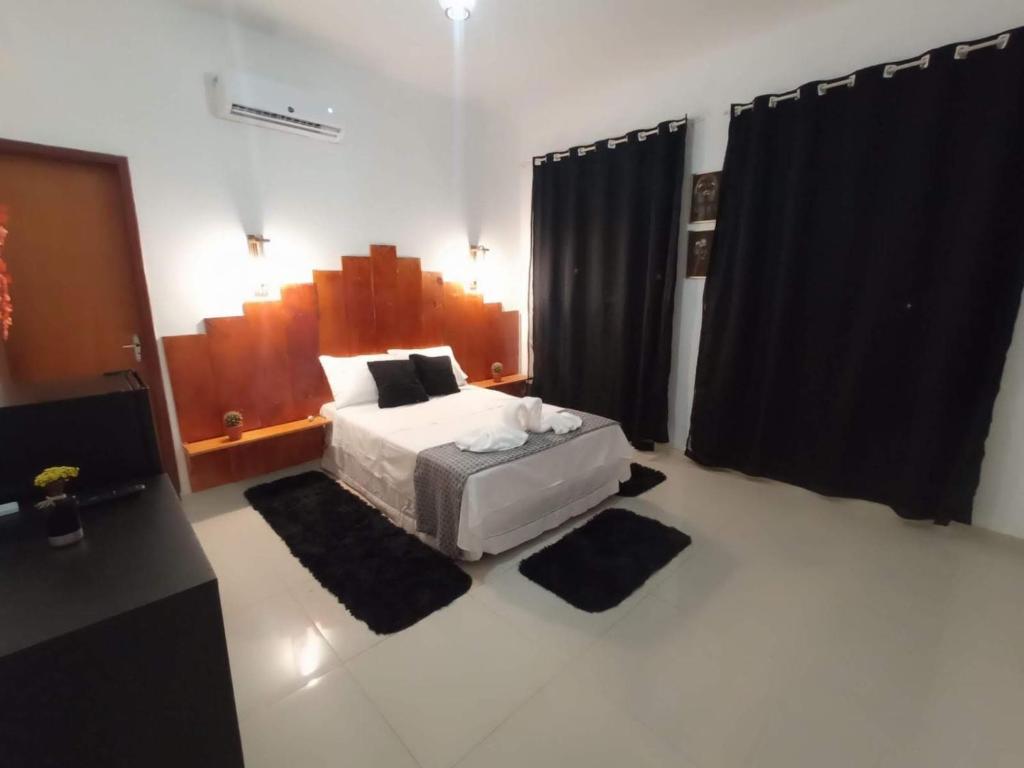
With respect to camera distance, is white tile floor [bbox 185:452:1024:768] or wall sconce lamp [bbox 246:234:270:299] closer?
white tile floor [bbox 185:452:1024:768]

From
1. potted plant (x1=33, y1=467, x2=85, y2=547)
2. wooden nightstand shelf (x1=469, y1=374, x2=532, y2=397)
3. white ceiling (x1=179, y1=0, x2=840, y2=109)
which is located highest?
white ceiling (x1=179, y1=0, x2=840, y2=109)

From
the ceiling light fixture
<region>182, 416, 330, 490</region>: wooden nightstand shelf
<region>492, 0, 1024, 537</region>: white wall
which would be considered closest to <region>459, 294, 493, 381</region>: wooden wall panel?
<region>492, 0, 1024, 537</region>: white wall

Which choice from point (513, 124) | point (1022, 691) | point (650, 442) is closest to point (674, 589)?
point (1022, 691)

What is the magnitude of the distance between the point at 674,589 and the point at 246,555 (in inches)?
83.3

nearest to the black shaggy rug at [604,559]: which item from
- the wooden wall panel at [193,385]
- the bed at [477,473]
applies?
the bed at [477,473]

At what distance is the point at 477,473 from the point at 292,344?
1899 mm

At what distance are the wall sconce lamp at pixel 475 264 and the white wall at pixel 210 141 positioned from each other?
0.45 m

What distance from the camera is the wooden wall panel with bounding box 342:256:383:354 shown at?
11.2 ft

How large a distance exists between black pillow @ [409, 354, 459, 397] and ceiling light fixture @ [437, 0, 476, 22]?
6.93ft

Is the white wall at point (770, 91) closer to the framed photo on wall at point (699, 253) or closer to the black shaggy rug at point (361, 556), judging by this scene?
the framed photo on wall at point (699, 253)

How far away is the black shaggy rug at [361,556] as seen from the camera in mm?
1954

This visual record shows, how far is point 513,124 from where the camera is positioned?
14.2 feet

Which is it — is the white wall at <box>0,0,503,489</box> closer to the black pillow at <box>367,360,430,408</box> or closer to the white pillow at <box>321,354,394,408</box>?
the white pillow at <box>321,354,394,408</box>

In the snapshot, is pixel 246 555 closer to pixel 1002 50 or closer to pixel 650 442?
pixel 650 442
